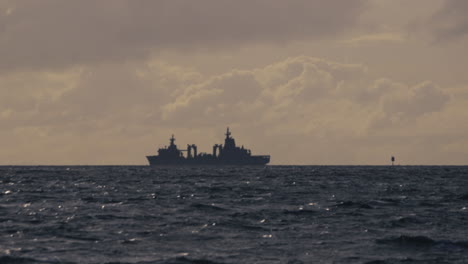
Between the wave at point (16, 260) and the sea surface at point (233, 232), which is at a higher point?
the sea surface at point (233, 232)

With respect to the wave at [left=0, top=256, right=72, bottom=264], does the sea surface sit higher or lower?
higher

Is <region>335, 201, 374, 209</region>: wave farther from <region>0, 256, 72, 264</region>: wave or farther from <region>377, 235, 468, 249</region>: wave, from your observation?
<region>0, 256, 72, 264</region>: wave

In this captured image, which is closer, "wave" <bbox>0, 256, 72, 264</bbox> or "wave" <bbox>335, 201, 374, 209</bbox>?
"wave" <bbox>0, 256, 72, 264</bbox>

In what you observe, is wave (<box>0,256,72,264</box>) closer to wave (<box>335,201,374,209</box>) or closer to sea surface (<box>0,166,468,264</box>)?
sea surface (<box>0,166,468,264</box>)

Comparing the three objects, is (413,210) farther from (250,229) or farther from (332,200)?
(250,229)

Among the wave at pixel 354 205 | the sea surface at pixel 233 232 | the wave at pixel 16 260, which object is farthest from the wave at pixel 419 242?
the wave at pixel 354 205

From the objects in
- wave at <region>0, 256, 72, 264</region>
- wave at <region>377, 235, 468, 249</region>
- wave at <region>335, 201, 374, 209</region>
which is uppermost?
wave at <region>335, 201, 374, 209</region>

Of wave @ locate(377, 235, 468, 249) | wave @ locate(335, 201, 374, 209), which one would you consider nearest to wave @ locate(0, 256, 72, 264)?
wave @ locate(377, 235, 468, 249)

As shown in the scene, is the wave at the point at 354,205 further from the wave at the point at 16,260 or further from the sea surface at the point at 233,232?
the wave at the point at 16,260

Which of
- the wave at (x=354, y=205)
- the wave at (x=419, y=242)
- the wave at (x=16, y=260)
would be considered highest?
the wave at (x=354, y=205)

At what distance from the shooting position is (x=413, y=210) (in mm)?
39562

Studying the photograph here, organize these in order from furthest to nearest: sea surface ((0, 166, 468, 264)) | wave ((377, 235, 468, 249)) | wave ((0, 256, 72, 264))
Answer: wave ((377, 235, 468, 249)) < sea surface ((0, 166, 468, 264)) < wave ((0, 256, 72, 264))

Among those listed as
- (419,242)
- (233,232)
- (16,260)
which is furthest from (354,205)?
(16,260)

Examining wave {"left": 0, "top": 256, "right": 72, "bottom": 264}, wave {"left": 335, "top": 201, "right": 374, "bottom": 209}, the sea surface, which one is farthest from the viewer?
wave {"left": 335, "top": 201, "right": 374, "bottom": 209}
